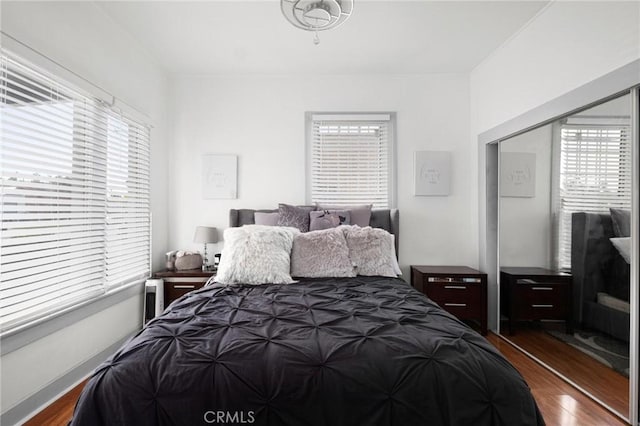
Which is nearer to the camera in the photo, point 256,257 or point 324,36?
point 256,257

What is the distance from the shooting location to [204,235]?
306 cm

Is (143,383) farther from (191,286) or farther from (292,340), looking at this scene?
(191,286)

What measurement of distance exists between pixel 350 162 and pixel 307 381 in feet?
8.65

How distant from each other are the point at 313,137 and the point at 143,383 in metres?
2.80

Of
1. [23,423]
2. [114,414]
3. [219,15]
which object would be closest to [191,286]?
[23,423]

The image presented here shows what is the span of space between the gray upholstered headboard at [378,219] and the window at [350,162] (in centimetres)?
22

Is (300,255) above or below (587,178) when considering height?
below

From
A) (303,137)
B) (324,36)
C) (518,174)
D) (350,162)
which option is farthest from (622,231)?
(303,137)

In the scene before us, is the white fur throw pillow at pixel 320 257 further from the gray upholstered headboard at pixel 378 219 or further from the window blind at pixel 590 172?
the window blind at pixel 590 172

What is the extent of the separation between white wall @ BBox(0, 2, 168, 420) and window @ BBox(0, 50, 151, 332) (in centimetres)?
19

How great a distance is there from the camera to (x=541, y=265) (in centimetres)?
238

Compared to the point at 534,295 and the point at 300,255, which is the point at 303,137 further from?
the point at 534,295

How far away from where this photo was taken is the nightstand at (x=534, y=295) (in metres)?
2.16

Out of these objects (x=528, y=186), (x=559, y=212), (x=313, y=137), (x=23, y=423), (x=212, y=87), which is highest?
(x=212, y=87)
